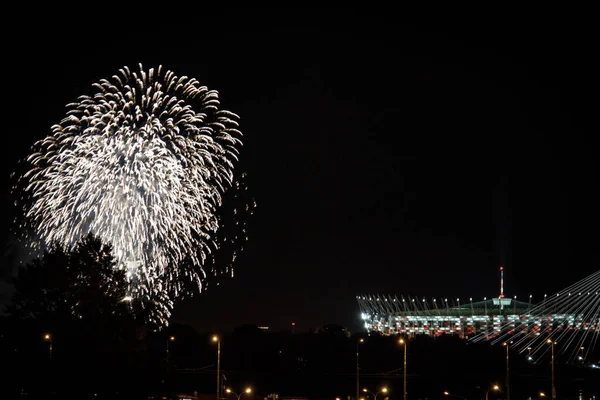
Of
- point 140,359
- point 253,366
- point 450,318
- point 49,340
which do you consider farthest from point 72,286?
point 450,318

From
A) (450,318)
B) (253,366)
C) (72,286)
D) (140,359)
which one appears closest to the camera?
(140,359)

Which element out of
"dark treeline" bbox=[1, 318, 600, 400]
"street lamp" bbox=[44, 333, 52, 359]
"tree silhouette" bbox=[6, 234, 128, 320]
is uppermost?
"tree silhouette" bbox=[6, 234, 128, 320]

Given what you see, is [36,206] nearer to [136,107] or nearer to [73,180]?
[73,180]

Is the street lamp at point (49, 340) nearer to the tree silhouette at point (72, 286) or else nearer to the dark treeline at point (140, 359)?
the dark treeline at point (140, 359)

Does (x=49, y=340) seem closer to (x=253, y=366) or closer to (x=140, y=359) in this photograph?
(x=140, y=359)

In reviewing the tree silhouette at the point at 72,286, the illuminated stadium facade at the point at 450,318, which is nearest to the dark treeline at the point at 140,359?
the tree silhouette at the point at 72,286

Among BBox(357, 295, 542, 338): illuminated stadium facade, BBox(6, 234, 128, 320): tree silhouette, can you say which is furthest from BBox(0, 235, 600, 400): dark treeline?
BBox(357, 295, 542, 338): illuminated stadium facade

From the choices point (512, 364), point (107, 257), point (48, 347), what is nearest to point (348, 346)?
point (512, 364)

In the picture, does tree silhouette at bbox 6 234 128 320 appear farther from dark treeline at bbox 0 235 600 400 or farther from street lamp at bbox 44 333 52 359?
street lamp at bbox 44 333 52 359

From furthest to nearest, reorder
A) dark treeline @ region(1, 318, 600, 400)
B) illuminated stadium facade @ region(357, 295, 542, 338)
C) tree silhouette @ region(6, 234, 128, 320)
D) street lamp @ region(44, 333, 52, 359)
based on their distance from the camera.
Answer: illuminated stadium facade @ region(357, 295, 542, 338) < tree silhouette @ region(6, 234, 128, 320) < street lamp @ region(44, 333, 52, 359) < dark treeline @ region(1, 318, 600, 400)

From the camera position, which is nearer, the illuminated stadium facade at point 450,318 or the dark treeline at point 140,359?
the dark treeline at point 140,359

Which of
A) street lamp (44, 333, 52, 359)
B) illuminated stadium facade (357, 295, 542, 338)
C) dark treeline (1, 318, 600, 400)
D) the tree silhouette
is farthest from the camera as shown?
illuminated stadium facade (357, 295, 542, 338)

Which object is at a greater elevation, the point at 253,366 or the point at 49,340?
the point at 49,340
